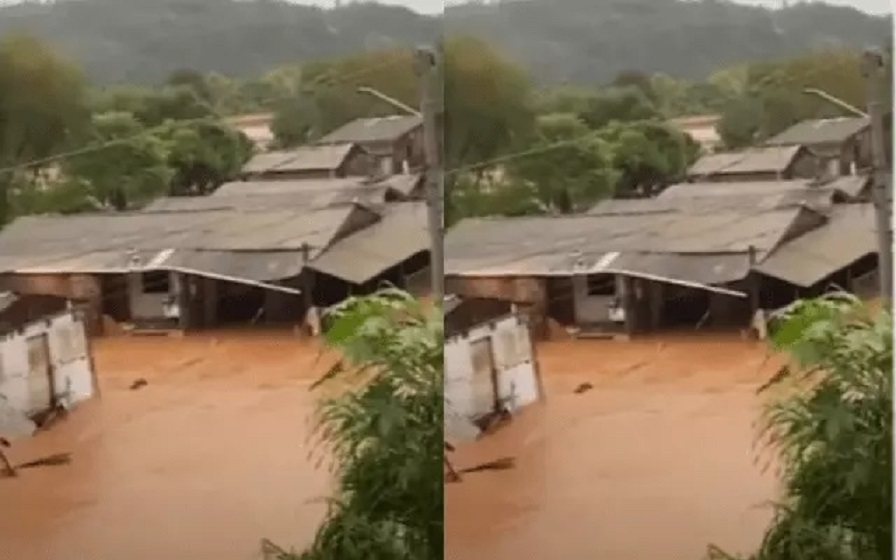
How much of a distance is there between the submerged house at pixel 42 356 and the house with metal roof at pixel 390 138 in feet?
2.00

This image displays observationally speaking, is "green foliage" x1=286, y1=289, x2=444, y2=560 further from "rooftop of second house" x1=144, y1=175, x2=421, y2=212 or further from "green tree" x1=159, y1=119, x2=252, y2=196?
"green tree" x1=159, y1=119, x2=252, y2=196

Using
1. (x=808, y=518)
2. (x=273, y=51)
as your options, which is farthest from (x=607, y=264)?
(x=273, y=51)

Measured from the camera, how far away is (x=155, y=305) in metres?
2.33

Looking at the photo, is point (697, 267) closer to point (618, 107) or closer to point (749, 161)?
point (749, 161)

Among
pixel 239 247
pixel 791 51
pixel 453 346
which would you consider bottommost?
pixel 453 346

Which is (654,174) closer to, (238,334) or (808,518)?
(808,518)

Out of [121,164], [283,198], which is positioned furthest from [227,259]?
[121,164]

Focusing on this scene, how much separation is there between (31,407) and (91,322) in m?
0.19

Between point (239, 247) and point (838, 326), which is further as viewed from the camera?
point (239, 247)

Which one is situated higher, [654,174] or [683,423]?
[654,174]

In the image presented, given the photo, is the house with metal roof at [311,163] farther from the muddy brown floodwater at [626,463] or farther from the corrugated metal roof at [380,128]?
the muddy brown floodwater at [626,463]

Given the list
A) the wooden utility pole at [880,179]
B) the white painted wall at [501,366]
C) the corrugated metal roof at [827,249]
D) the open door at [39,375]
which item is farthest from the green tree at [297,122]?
the wooden utility pole at [880,179]

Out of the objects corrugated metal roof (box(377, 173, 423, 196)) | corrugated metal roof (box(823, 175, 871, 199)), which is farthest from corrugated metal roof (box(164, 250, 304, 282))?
corrugated metal roof (box(823, 175, 871, 199))

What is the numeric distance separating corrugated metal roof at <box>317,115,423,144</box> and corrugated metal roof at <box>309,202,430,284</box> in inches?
5.1
